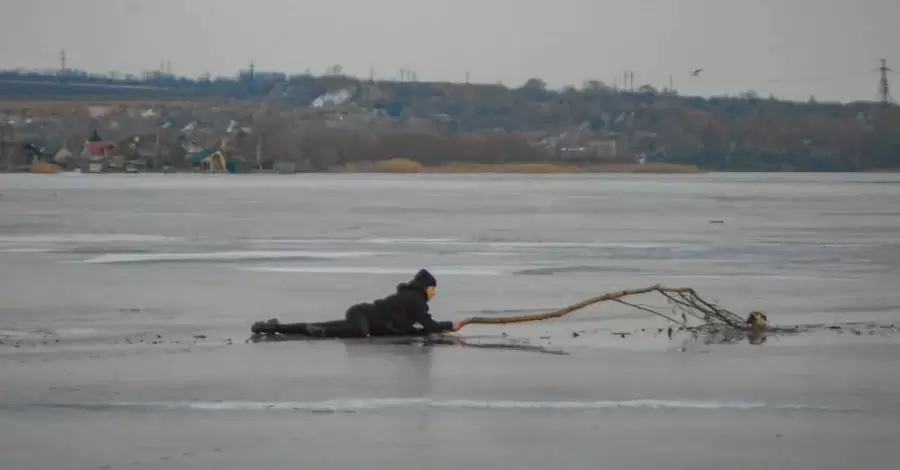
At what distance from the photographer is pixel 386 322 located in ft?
28.2

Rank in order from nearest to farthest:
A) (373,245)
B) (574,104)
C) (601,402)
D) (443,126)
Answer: (601,402), (373,245), (574,104), (443,126)

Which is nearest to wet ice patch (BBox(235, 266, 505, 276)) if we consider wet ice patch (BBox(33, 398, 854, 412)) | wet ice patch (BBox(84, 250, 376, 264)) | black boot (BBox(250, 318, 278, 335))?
wet ice patch (BBox(84, 250, 376, 264))

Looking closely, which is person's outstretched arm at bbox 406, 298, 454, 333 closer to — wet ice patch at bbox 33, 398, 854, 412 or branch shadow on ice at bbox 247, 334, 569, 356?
branch shadow on ice at bbox 247, 334, 569, 356

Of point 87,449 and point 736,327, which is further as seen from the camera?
point 736,327

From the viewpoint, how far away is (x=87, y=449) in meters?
5.33

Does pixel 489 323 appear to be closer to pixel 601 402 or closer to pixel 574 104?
pixel 601 402

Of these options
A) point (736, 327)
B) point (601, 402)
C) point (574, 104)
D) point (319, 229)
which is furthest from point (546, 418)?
point (574, 104)

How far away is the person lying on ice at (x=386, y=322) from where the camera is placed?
27.3 feet

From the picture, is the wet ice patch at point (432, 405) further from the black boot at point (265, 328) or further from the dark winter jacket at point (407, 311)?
the black boot at point (265, 328)

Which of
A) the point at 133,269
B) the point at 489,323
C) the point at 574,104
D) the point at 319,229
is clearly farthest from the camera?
the point at 574,104

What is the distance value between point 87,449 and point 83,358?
2.56 m

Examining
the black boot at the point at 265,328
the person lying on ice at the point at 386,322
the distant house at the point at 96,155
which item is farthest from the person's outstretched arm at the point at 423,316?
the distant house at the point at 96,155

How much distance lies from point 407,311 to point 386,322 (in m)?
0.23

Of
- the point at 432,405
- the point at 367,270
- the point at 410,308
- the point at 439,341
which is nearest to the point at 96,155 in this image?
the point at 367,270
